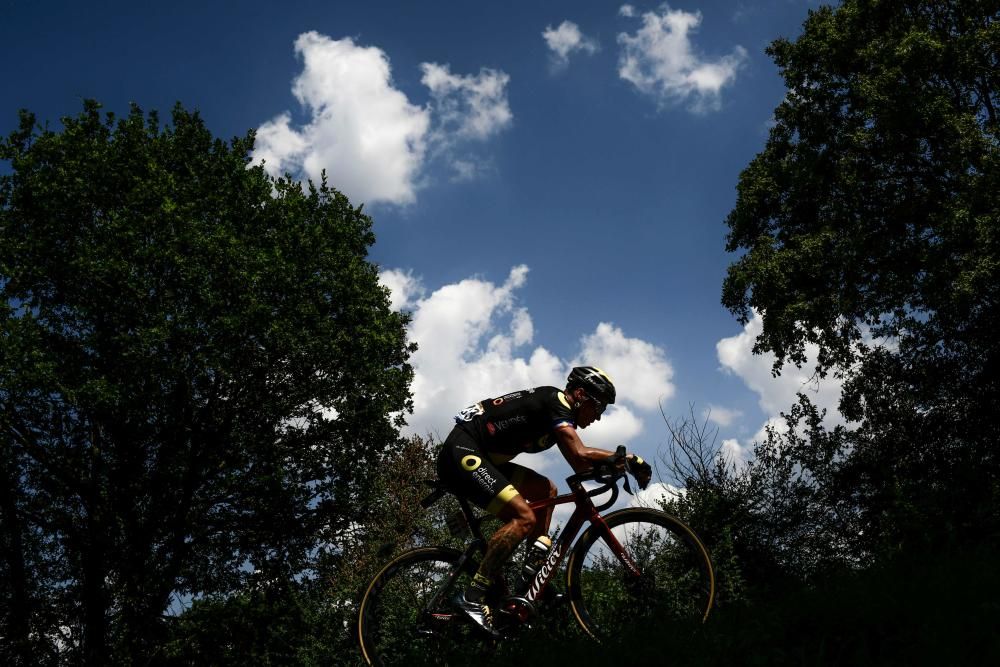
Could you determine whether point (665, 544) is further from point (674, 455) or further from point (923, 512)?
point (674, 455)

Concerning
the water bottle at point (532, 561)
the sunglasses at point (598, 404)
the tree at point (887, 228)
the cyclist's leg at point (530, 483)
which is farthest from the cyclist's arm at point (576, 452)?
the tree at point (887, 228)

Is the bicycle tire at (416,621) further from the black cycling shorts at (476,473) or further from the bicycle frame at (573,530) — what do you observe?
the black cycling shorts at (476,473)

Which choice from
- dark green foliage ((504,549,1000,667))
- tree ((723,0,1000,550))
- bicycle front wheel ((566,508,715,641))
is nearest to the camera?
dark green foliage ((504,549,1000,667))

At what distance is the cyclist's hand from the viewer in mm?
5867

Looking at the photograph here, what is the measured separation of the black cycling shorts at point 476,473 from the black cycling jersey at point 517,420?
97 millimetres

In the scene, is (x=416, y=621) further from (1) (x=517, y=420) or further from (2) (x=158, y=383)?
(2) (x=158, y=383)

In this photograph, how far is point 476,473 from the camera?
6.01 metres

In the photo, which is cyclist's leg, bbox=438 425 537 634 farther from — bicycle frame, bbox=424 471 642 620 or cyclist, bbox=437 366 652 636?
bicycle frame, bbox=424 471 642 620

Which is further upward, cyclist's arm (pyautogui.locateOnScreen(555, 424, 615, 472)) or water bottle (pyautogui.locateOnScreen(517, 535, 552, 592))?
cyclist's arm (pyautogui.locateOnScreen(555, 424, 615, 472))

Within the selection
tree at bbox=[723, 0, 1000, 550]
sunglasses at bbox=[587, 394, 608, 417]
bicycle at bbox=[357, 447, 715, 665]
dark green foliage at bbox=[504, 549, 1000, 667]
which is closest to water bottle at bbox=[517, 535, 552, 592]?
bicycle at bbox=[357, 447, 715, 665]

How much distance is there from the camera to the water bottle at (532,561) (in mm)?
5918

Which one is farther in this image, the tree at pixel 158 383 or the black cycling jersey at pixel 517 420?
the tree at pixel 158 383

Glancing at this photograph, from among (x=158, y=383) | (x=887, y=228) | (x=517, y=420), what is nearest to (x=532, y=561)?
(x=517, y=420)

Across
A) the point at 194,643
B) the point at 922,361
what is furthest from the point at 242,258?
the point at 922,361
